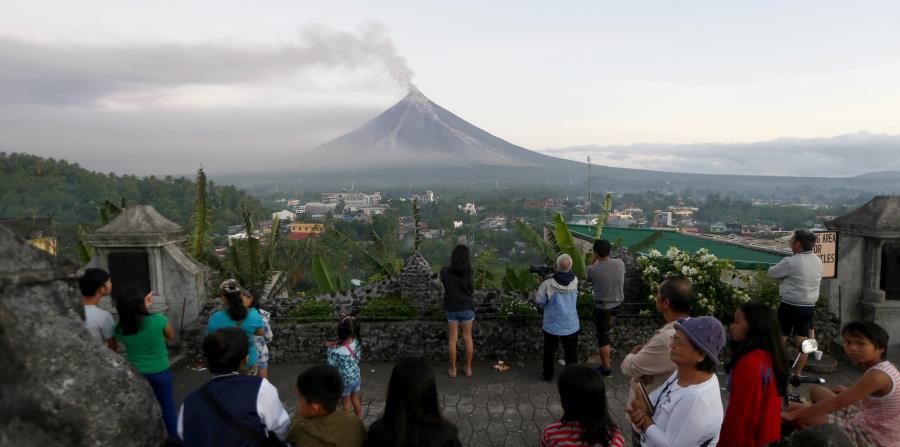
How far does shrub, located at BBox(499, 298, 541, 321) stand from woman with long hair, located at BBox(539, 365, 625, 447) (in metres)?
3.99

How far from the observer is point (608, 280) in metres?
5.88

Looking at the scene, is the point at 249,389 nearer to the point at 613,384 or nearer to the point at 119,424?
the point at 119,424

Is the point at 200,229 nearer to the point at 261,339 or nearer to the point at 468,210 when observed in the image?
the point at 261,339

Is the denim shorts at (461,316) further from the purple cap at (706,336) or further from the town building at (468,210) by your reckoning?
the town building at (468,210)

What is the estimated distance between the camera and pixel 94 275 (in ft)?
12.9

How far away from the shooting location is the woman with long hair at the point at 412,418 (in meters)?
2.54

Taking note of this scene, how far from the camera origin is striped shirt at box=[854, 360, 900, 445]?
9.97ft

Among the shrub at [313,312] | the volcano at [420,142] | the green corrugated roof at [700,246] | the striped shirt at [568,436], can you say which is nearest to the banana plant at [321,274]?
the shrub at [313,312]

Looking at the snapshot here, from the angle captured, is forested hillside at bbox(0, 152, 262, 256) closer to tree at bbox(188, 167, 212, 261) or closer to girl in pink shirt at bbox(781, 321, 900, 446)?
tree at bbox(188, 167, 212, 261)

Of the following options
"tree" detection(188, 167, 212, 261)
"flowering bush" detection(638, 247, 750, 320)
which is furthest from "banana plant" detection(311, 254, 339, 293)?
"flowering bush" detection(638, 247, 750, 320)

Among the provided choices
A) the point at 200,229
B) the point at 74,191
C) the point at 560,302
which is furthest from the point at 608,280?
the point at 74,191

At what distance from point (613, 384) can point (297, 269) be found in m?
5.50

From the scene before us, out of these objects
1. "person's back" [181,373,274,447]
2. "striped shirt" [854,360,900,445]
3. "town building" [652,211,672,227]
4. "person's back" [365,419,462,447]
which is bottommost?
"town building" [652,211,672,227]

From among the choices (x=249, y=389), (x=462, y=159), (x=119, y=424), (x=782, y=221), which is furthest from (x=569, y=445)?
(x=782, y=221)
